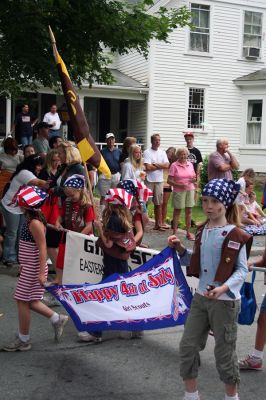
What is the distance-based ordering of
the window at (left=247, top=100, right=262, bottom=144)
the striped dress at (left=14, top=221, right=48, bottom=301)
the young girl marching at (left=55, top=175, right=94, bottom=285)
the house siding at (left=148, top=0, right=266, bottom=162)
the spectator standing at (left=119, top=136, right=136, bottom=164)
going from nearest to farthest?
the striped dress at (left=14, top=221, right=48, bottom=301)
the young girl marching at (left=55, top=175, right=94, bottom=285)
the spectator standing at (left=119, top=136, right=136, bottom=164)
the house siding at (left=148, top=0, right=266, bottom=162)
the window at (left=247, top=100, right=262, bottom=144)

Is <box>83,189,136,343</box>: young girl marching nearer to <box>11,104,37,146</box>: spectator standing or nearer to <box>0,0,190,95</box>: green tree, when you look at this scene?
<box>0,0,190,95</box>: green tree

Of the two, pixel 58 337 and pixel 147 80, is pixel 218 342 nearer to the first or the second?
pixel 58 337

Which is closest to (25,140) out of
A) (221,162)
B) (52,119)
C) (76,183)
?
(52,119)

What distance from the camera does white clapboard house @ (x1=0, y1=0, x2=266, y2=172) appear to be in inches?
914

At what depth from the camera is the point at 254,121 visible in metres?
24.6

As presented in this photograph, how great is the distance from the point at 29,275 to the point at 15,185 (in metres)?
3.57

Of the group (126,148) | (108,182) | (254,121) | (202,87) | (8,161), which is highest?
(202,87)

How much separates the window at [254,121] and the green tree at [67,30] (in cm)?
1403

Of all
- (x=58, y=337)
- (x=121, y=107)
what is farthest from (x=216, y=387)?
(x=121, y=107)

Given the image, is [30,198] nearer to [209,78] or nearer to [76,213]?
[76,213]

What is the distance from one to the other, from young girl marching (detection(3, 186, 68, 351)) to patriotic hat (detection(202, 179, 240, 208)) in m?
1.84

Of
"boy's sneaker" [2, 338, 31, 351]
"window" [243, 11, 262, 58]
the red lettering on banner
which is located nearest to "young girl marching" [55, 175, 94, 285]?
"boy's sneaker" [2, 338, 31, 351]

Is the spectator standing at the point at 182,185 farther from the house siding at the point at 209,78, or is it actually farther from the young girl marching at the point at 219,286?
the house siding at the point at 209,78

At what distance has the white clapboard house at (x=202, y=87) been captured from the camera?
23.2 metres
